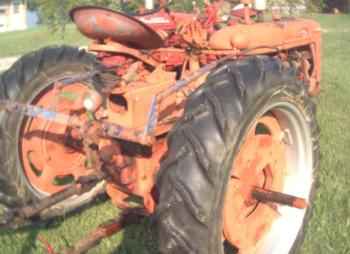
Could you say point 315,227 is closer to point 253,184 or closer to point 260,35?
point 253,184

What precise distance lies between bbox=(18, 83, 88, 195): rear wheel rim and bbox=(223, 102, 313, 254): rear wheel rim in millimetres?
1166

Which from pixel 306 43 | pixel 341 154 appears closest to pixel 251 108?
pixel 306 43

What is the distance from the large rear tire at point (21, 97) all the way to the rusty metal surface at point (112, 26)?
0.67 meters

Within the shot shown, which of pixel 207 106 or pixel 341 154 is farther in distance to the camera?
pixel 341 154

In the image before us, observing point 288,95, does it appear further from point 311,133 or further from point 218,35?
point 218,35

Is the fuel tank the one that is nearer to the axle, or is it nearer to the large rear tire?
the large rear tire

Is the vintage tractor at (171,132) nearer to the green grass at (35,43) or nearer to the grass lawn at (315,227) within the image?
the grass lawn at (315,227)

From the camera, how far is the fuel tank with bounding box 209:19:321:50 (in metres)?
3.47

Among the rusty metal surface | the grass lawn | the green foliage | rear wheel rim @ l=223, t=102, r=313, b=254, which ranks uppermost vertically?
the rusty metal surface

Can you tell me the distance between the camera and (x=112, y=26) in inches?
107

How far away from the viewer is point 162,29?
11.3 feet

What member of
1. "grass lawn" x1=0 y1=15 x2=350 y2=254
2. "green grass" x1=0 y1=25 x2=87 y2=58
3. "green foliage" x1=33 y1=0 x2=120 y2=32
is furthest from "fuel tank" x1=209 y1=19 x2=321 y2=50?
"green grass" x1=0 y1=25 x2=87 y2=58

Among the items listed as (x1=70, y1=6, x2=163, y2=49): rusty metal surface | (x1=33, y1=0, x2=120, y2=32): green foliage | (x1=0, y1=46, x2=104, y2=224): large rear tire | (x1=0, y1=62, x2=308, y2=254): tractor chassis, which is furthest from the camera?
(x1=33, y1=0, x2=120, y2=32): green foliage

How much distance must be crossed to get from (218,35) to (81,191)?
1.42m
